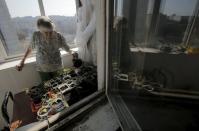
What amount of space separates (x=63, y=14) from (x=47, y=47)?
2.38ft

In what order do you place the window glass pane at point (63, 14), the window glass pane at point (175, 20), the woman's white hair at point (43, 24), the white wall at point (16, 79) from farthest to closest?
the window glass pane at point (63, 14), the white wall at point (16, 79), the woman's white hair at point (43, 24), the window glass pane at point (175, 20)

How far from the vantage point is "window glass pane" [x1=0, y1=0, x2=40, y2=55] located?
145 cm

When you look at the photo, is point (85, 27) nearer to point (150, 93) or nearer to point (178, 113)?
point (150, 93)

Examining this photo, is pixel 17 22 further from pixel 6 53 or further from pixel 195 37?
pixel 195 37

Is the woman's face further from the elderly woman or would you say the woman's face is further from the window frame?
the window frame

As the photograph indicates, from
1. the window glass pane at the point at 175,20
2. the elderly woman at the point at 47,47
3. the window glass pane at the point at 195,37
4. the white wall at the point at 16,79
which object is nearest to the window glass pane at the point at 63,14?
the elderly woman at the point at 47,47

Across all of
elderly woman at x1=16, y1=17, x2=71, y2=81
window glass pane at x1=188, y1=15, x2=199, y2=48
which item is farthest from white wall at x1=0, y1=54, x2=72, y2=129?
window glass pane at x1=188, y1=15, x2=199, y2=48

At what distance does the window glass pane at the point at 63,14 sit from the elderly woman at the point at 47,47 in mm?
480

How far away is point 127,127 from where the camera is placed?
2.22ft

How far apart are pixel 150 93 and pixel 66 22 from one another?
1.56 meters

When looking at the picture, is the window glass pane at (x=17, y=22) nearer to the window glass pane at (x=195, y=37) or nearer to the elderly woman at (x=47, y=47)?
the elderly woman at (x=47, y=47)

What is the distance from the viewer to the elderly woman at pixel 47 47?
1259 millimetres

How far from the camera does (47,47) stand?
Answer: 1323 millimetres

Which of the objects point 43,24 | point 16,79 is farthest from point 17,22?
point 16,79
